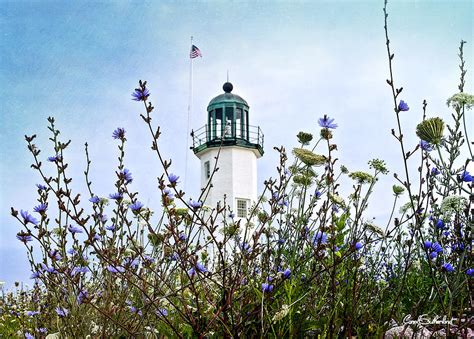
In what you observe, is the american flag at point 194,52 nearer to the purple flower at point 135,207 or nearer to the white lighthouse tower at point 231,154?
the white lighthouse tower at point 231,154

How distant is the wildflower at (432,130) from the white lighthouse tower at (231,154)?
63.2 ft

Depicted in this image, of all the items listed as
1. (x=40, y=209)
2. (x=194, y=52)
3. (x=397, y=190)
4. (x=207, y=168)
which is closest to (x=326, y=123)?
(x=397, y=190)

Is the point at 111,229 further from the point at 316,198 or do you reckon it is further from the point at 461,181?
the point at 461,181

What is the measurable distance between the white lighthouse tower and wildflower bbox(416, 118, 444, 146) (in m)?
19.3

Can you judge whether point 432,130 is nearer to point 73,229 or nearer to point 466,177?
point 466,177

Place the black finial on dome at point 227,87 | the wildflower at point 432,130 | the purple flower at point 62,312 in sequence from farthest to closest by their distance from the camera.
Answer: the black finial on dome at point 227,87
the purple flower at point 62,312
the wildflower at point 432,130

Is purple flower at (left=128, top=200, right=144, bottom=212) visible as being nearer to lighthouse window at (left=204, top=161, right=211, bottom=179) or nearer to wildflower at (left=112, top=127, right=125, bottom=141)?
wildflower at (left=112, top=127, right=125, bottom=141)

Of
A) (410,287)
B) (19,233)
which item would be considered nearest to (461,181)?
(410,287)

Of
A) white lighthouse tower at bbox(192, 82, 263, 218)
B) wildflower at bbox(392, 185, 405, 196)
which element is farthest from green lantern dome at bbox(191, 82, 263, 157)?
wildflower at bbox(392, 185, 405, 196)

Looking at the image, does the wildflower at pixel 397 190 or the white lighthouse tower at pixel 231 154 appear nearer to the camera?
the wildflower at pixel 397 190

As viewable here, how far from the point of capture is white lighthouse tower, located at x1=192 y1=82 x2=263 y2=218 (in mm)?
22141

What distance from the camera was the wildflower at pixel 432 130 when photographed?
7.84 ft

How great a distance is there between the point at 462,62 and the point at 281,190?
1471 millimetres

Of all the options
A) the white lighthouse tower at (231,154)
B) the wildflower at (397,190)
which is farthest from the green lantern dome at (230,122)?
the wildflower at (397,190)
